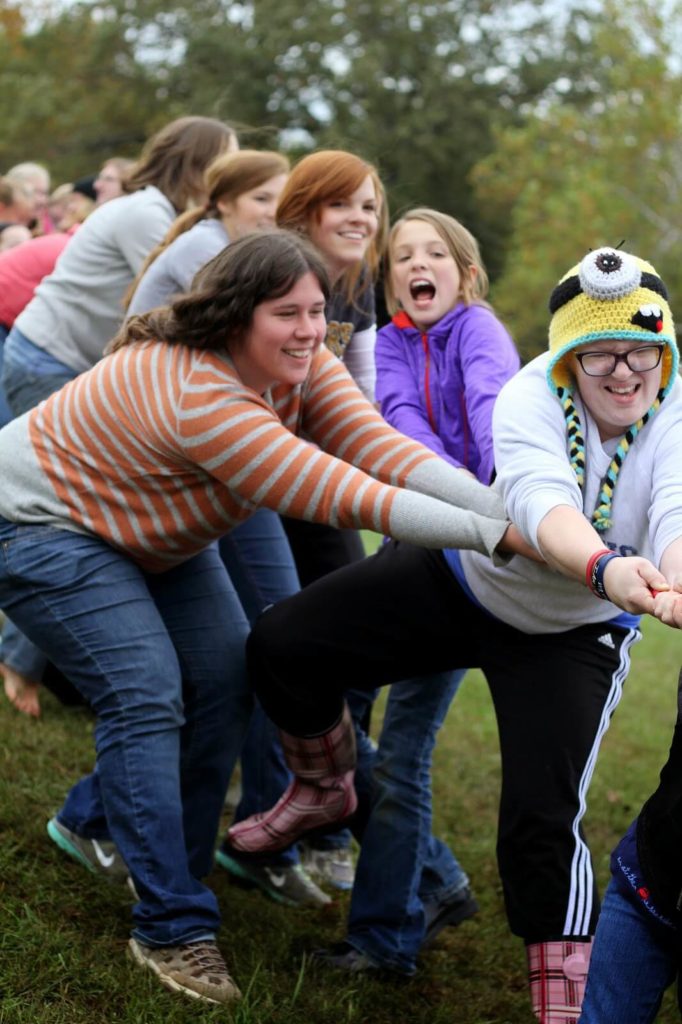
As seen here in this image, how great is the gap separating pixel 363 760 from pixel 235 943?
30.4 inches

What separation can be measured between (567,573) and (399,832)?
1420 mm

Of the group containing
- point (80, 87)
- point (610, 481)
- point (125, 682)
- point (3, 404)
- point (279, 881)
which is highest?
point (80, 87)

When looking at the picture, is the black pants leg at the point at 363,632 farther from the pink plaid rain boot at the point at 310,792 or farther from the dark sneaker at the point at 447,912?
the dark sneaker at the point at 447,912

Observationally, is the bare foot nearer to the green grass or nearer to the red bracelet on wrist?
the green grass

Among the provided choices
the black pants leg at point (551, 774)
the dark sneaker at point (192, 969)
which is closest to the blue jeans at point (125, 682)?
the dark sneaker at point (192, 969)

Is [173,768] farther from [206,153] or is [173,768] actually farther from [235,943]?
[206,153]

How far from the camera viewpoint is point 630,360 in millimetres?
3201

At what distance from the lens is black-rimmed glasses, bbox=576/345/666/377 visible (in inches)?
126

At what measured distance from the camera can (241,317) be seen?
11.6 ft

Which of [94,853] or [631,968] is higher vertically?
[631,968]

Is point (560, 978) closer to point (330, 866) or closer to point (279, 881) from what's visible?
point (279, 881)

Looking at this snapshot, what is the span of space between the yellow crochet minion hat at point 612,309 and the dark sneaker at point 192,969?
1.80 meters

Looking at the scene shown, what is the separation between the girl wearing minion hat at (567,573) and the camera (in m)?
3.16

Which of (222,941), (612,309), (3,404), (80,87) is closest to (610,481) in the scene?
→ (612,309)
